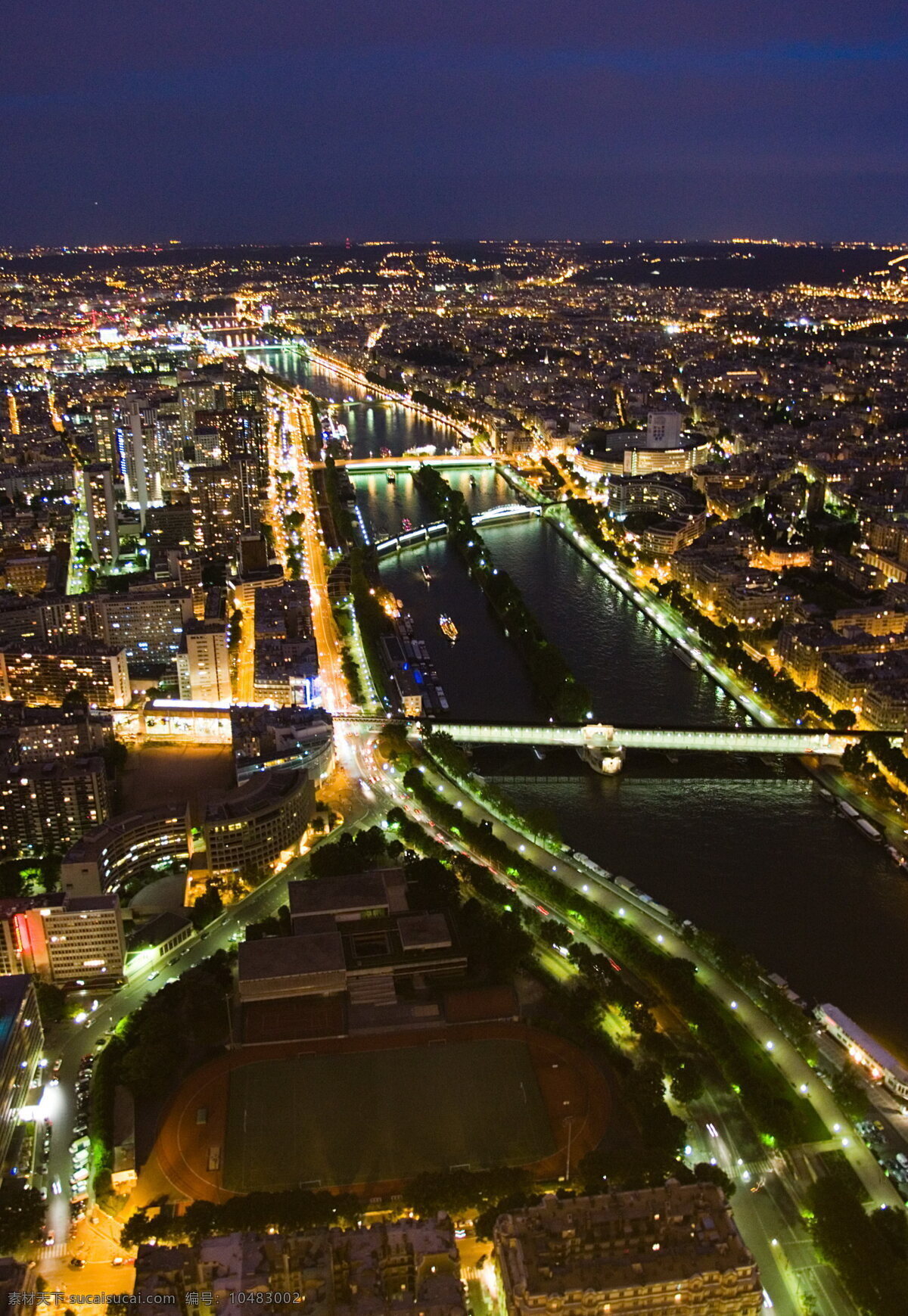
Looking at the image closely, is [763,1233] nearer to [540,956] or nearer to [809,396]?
[540,956]

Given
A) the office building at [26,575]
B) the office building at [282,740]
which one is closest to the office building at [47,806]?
the office building at [282,740]

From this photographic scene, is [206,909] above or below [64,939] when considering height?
below

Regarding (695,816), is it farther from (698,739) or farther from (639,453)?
(639,453)

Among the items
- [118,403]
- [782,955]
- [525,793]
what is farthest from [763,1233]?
[118,403]

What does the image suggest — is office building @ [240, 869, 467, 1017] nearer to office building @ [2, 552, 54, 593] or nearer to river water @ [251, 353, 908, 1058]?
river water @ [251, 353, 908, 1058]

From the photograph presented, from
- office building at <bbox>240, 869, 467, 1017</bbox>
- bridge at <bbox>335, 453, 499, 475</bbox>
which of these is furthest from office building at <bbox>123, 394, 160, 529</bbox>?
office building at <bbox>240, 869, 467, 1017</bbox>

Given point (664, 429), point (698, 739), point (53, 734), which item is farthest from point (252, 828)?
point (664, 429)

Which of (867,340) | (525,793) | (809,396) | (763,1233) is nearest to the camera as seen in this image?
(763,1233)

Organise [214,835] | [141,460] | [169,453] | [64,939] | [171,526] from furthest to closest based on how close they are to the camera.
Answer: [169,453] < [141,460] < [171,526] < [214,835] < [64,939]
